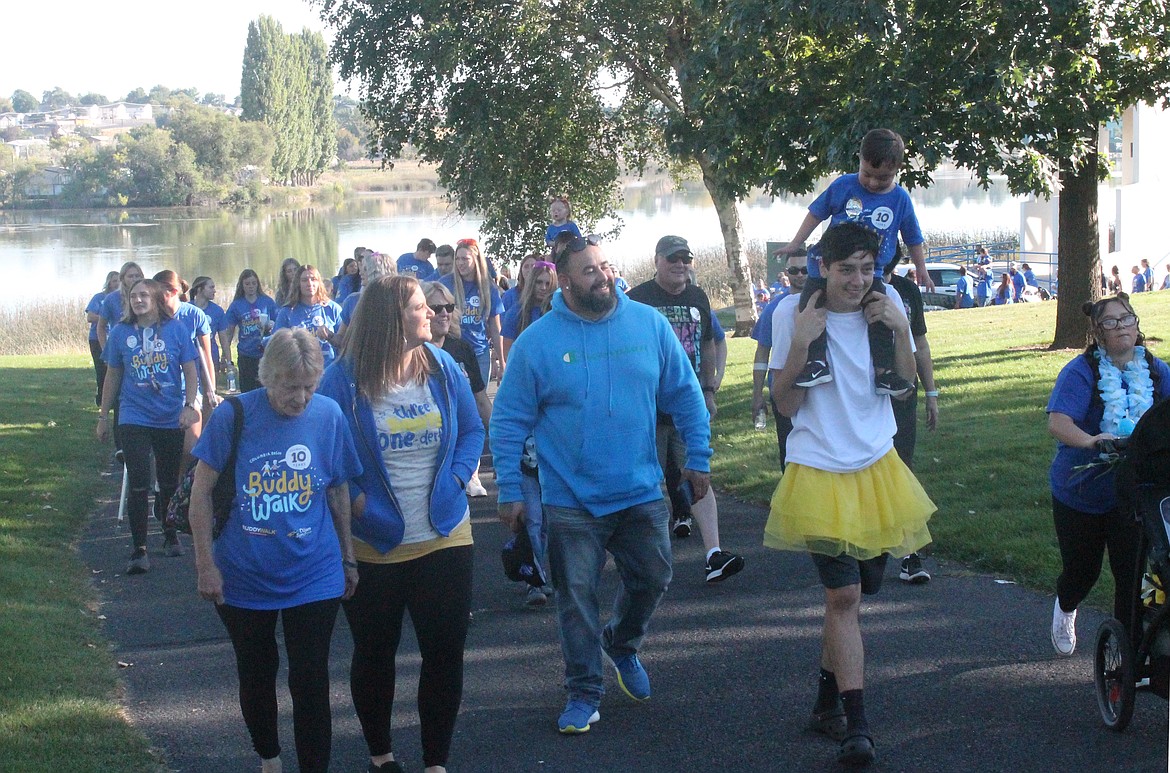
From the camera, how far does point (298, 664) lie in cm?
422

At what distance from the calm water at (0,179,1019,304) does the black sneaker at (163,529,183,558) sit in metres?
21.6

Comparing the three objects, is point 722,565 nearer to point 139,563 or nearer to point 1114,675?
point 1114,675

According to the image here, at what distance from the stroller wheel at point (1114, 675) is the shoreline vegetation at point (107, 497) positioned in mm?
1033

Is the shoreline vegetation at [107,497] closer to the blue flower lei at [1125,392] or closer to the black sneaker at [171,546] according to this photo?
the black sneaker at [171,546]

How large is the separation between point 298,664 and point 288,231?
6685cm

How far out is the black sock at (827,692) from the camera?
15.4 ft

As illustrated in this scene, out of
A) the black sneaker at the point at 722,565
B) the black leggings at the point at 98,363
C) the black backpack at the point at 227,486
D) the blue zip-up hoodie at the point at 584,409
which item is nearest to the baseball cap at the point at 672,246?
the black sneaker at the point at 722,565

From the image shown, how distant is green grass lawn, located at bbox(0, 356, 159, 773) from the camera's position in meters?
4.84

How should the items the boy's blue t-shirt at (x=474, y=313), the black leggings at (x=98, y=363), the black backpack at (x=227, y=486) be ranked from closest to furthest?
the black backpack at (x=227, y=486), the boy's blue t-shirt at (x=474, y=313), the black leggings at (x=98, y=363)

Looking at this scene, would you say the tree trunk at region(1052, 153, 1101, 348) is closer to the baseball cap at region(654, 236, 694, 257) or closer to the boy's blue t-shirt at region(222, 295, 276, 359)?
the boy's blue t-shirt at region(222, 295, 276, 359)

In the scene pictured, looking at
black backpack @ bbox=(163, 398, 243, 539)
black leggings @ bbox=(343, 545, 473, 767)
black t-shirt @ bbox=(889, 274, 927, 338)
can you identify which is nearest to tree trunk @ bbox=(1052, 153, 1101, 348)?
black t-shirt @ bbox=(889, 274, 927, 338)

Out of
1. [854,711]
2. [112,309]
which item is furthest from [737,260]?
[854,711]

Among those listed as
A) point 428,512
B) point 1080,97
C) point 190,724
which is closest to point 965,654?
point 428,512

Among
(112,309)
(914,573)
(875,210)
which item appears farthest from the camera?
(112,309)
